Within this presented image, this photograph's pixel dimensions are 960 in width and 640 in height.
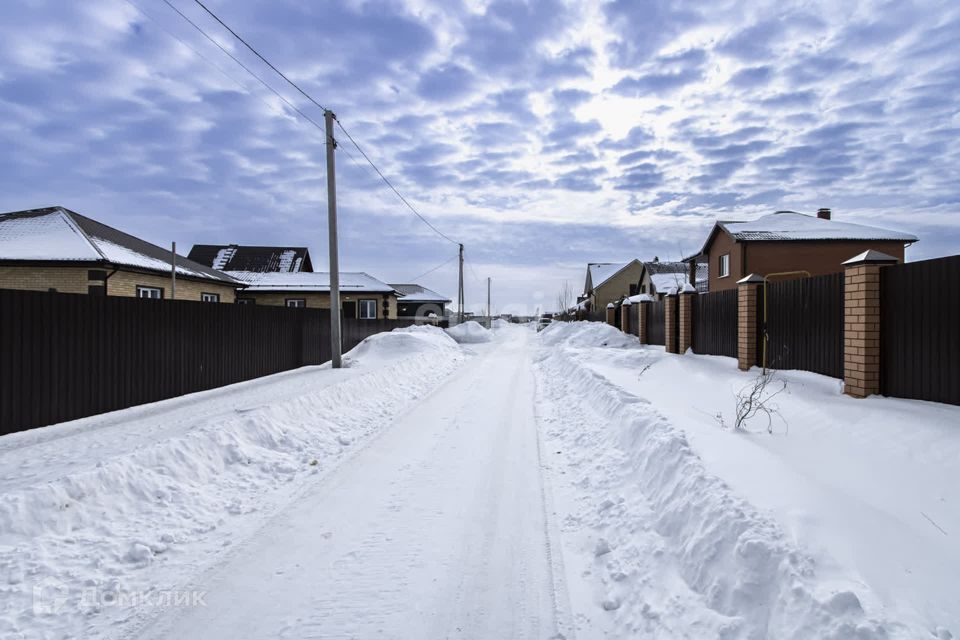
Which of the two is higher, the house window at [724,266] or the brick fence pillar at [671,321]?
the house window at [724,266]

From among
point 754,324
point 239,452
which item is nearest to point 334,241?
point 239,452

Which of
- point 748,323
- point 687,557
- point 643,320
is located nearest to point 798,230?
point 643,320

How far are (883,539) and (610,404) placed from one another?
4.72 metres

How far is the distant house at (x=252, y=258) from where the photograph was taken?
37625mm

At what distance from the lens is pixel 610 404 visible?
751 centimetres

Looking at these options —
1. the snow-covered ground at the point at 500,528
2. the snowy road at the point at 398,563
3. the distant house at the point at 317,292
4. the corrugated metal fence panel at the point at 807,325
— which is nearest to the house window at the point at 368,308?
the distant house at the point at 317,292

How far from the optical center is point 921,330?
5.30m

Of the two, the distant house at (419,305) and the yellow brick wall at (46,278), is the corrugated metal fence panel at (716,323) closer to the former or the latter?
the yellow brick wall at (46,278)

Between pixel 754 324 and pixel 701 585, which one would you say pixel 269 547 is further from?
pixel 754 324

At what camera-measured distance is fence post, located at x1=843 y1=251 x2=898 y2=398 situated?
5.73 meters

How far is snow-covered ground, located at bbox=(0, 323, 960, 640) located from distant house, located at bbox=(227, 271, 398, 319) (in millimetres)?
25967

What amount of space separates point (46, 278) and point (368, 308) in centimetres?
1941

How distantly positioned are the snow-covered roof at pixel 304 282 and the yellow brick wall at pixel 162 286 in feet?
22.9

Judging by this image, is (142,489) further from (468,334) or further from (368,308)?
(368,308)
